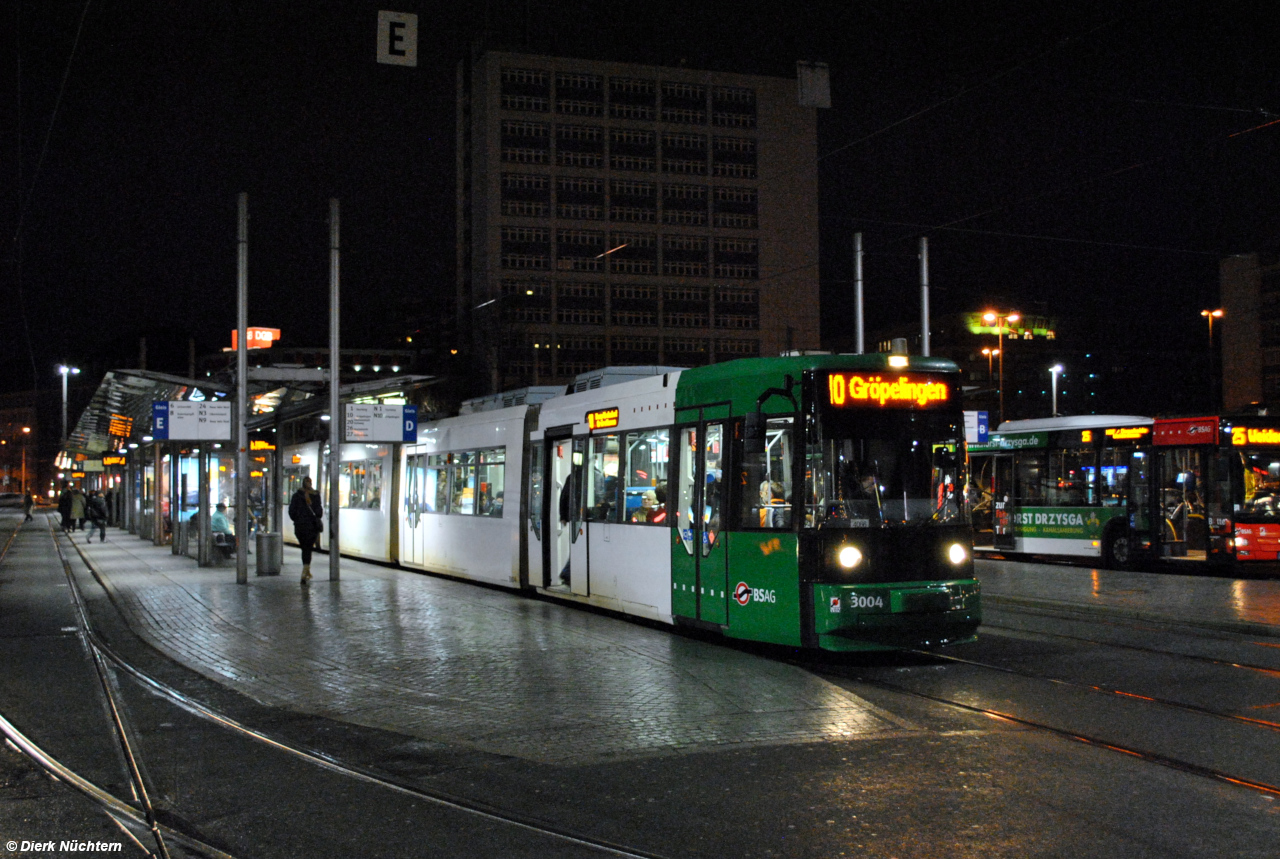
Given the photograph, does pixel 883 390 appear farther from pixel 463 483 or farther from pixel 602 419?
pixel 463 483

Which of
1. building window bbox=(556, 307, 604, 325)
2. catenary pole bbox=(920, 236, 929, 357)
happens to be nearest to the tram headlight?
catenary pole bbox=(920, 236, 929, 357)

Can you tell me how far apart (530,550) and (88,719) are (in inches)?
355

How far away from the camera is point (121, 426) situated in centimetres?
3644

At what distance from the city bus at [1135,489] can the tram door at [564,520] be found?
1241 centimetres

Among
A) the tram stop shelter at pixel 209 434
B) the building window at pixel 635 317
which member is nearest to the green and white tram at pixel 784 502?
the tram stop shelter at pixel 209 434

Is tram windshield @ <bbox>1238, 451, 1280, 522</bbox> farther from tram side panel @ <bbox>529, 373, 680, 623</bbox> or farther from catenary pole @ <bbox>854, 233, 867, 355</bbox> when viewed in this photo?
tram side panel @ <bbox>529, 373, 680, 623</bbox>

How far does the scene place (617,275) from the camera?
97625mm

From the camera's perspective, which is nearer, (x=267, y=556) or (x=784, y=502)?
(x=784, y=502)

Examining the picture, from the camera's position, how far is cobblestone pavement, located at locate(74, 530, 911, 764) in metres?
8.18

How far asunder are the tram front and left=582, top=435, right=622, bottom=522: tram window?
4.06m

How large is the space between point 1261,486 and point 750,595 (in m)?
14.6

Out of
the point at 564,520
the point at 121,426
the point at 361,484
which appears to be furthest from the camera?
the point at 121,426

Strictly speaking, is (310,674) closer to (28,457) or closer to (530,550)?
(530,550)

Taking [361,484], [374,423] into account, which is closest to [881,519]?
[374,423]
